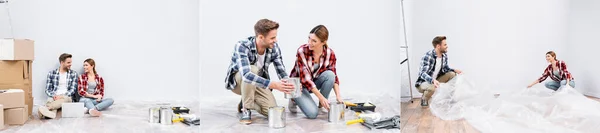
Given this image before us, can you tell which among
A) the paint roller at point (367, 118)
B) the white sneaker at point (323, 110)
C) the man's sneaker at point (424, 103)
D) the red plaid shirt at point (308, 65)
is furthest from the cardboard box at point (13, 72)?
the man's sneaker at point (424, 103)

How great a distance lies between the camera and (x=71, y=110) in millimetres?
2240

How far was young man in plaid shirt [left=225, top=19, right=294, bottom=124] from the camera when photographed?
5.41ft

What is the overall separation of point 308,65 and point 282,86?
196 mm

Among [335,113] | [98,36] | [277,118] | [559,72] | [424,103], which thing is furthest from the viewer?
[559,72]

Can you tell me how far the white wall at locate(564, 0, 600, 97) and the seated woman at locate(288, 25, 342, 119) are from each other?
213cm


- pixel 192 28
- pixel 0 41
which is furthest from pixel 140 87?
pixel 192 28

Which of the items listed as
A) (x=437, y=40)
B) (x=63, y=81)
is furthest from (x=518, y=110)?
(x=63, y=81)

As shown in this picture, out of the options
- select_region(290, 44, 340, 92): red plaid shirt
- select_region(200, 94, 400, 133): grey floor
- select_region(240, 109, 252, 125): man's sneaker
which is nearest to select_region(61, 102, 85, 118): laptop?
select_region(200, 94, 400, 133): grey floor

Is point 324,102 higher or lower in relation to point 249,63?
lower

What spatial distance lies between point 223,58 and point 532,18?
2305 millimetres

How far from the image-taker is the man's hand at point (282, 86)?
1.63 meters

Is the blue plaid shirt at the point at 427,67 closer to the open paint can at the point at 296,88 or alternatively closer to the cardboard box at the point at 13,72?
the open paint can at the point at 296,88

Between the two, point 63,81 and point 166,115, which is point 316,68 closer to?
point 166,115

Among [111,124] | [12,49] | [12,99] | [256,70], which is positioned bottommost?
[111,124]
